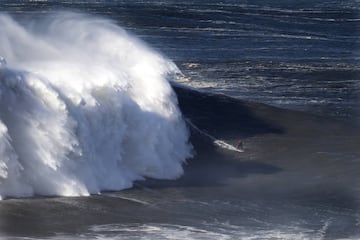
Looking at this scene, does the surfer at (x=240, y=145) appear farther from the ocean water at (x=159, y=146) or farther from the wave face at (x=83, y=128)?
the wave face at (x=83, y=128)

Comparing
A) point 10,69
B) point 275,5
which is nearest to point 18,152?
point 10,69

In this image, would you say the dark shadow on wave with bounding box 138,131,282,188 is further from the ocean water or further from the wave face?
the wave face

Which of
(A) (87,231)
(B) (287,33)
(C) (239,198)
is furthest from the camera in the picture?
(B) (287,33)

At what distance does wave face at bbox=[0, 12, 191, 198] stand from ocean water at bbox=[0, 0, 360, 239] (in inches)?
1.2

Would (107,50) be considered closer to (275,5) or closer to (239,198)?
(239,198)

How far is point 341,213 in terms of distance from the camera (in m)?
23.5

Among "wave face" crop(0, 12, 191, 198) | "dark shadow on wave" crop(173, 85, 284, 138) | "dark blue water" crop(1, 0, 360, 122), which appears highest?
"wave face" crop(0, 12, 191, 198)

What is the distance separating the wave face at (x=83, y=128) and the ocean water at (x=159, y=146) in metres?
0.03

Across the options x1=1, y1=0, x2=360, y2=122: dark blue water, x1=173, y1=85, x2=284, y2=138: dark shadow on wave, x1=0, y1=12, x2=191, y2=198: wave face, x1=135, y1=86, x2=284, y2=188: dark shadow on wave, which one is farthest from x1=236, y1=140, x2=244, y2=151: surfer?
x1=1, y1=0, x2=360, y2=122: dark blue water

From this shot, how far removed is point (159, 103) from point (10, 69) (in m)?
5.63

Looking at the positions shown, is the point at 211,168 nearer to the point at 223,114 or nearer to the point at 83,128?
the point at 83,128

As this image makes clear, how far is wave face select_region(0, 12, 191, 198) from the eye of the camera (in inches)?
913

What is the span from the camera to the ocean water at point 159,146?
72.3ft

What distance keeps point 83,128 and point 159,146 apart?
314 cm
